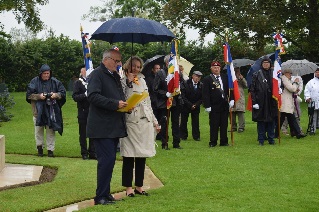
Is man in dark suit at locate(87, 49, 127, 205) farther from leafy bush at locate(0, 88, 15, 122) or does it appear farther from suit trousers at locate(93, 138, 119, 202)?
leafy bush at locate(0, 88, 15, 122)

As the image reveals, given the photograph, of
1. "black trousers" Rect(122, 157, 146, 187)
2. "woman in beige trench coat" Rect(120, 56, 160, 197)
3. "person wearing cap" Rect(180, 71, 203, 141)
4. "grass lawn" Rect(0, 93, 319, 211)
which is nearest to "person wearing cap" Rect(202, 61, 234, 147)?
"grass lawn" Rect(0, 93, 319, 211)

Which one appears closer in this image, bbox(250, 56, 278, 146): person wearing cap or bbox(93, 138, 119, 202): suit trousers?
bbox(93, 138, 119, 202): suit trousers

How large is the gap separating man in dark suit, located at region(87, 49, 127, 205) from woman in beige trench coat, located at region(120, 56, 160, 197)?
0.27 metres

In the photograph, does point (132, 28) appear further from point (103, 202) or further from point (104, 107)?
point (103, 202)

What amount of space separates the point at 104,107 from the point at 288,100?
931cm

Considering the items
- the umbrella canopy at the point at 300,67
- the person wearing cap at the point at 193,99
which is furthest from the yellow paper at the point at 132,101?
the umbrella canopy at the point at 300,67

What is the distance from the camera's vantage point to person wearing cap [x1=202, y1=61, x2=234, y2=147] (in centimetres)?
1566

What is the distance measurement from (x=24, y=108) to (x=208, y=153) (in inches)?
636

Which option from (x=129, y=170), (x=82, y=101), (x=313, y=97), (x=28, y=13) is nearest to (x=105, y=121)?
(x=129, y=170)

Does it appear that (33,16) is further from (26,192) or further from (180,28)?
(26,192)

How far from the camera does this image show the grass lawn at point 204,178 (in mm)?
8820

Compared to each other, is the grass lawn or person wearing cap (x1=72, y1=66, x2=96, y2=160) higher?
person wearing cap (x1=72, y1=66, x2=96, y2=160)

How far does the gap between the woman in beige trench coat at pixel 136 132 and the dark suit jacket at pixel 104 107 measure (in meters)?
0.28

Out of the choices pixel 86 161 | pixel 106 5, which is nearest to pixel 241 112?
pixel 86 161
